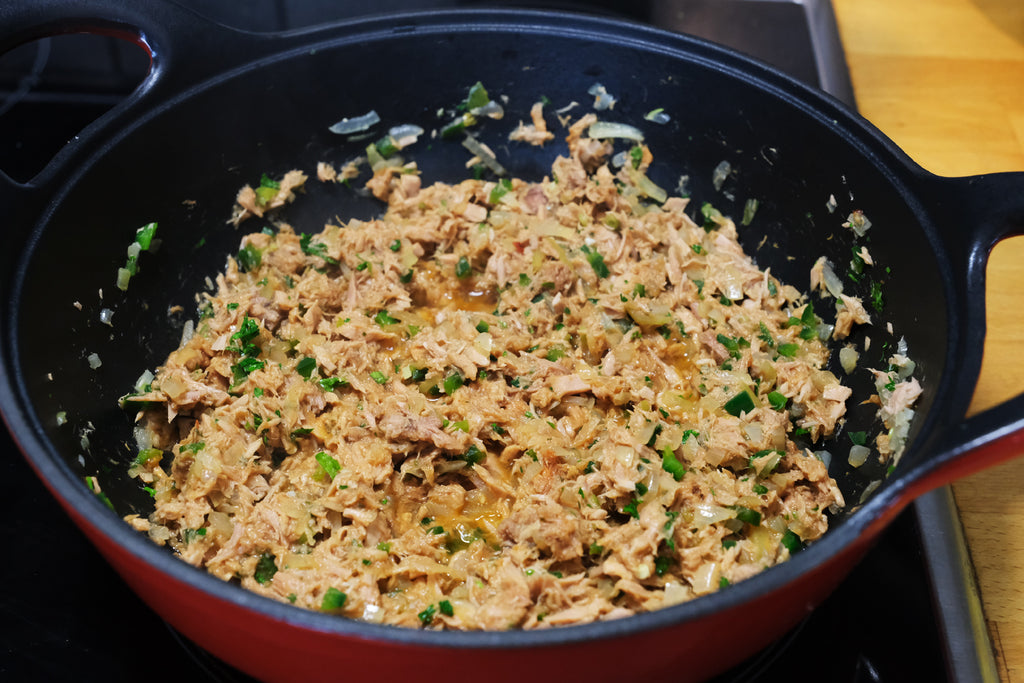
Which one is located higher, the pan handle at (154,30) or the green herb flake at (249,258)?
the pan handle at (154,30)

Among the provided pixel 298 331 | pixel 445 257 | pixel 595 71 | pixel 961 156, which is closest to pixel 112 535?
pixel 298 331

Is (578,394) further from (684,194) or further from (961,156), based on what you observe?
(961,156)

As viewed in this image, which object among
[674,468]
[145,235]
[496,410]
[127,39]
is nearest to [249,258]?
[145,235]

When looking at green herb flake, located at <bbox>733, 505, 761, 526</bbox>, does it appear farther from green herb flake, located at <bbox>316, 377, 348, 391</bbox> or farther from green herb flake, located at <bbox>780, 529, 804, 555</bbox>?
green herb flake, located at <bbox>316, 377, 348, 391</bbox>

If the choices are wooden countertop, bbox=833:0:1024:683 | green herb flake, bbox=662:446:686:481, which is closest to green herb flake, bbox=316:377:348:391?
green herb flake, bbox=662:446:686:481

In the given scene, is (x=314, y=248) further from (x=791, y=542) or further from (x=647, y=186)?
(x=791, y=542)

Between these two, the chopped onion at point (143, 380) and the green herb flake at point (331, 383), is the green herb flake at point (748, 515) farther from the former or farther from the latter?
the chopped onion at point (143, 380)

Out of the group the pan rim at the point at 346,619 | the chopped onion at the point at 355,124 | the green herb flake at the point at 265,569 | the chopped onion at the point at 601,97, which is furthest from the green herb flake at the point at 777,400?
the chopped onion at the point at 355,124
